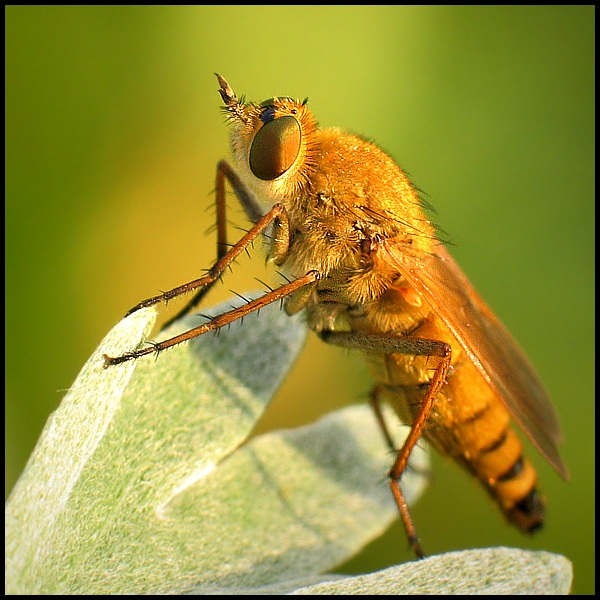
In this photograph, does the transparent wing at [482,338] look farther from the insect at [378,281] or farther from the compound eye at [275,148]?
the compound eye at [275,148]

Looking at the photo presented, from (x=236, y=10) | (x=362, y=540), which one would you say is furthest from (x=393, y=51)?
(x=362, y=540)

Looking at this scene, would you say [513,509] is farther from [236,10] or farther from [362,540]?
[236,10]

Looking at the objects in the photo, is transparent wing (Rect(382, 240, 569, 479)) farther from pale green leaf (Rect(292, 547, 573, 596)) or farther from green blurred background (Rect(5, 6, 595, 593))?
→ pale green leaf (Rect(292, 547, 573, 596))

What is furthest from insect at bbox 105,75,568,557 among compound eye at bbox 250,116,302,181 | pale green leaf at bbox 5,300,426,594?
pale green leaf at bbox 5,300,426,594

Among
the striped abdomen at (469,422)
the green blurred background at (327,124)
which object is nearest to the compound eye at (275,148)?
the striped abdomen at (469,422)

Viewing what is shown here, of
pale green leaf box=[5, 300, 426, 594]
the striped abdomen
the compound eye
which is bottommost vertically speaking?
the striped abdomen

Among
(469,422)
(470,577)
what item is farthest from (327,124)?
(470,577)
